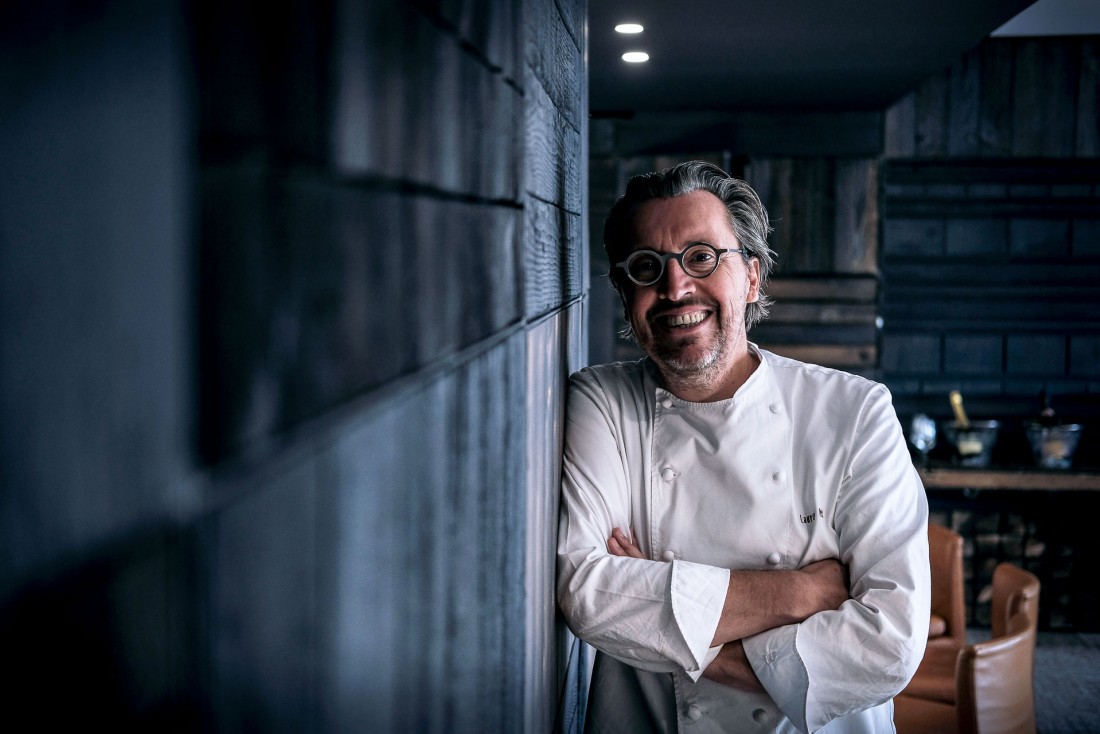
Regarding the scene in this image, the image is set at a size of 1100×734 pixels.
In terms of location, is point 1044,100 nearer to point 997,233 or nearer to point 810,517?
point 997,233

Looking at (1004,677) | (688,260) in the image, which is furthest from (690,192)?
(1004,677)

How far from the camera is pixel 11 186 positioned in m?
0.21

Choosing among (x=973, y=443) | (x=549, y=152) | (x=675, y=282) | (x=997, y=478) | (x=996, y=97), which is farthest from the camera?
(x=996, y=97)

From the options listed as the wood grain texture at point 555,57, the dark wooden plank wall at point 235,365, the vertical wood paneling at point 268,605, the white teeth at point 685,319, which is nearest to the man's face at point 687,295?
the white teeth at point 685,319

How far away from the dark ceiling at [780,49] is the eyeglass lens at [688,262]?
5.60 ft

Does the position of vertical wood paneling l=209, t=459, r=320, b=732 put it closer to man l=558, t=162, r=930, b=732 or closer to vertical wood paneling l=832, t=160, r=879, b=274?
man l=558, t=162, r=930, b=732

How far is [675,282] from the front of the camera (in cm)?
152

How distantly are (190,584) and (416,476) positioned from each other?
27cm

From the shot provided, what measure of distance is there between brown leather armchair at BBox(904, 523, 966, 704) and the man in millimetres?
1454

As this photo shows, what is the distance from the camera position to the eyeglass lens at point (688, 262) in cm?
153

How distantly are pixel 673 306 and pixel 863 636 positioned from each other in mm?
591

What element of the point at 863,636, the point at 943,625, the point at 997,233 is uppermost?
the point at 997,233

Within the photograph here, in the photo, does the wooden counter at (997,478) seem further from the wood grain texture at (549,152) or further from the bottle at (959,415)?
the wood grain texture at (549,152)

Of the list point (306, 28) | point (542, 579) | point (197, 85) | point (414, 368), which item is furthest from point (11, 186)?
point (542, 579)
